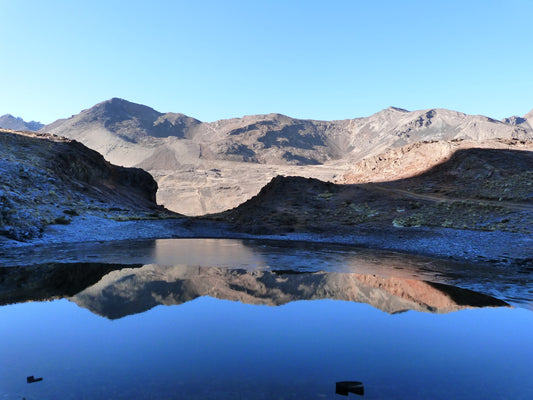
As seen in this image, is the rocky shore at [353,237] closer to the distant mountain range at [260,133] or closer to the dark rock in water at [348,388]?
the dark rock in water at [348,388]

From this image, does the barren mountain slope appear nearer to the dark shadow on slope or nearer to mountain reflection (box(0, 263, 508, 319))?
mountain reflection (box(0, 263, 508, 319))

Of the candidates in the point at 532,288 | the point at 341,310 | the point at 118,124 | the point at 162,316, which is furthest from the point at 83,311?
the point at 118,124

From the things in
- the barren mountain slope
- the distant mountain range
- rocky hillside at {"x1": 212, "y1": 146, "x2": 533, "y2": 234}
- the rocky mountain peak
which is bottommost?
rocky hillside at {"x1": 212, "y1": 146, "x2": 533, "y2": 234}

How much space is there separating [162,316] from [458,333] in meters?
5.56

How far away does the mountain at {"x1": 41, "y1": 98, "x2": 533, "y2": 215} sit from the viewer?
76875mm

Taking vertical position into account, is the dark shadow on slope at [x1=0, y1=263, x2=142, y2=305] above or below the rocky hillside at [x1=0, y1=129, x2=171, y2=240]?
below

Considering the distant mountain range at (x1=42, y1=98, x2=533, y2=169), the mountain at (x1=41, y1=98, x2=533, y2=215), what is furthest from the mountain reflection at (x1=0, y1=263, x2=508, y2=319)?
the distant mountain range at (x1=42, y1=98, x2=533, y2=169)

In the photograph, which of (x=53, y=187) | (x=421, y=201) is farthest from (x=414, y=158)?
(x=53, y=187)

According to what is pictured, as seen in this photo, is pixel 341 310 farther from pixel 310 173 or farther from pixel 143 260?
pixel 310 173

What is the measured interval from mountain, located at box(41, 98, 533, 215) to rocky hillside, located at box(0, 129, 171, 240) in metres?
28.4

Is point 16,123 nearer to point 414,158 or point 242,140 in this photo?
point 242,140

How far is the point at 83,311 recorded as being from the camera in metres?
8.13

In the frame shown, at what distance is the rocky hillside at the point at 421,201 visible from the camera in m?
24.2

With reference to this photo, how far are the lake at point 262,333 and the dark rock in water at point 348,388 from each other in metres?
0.11
